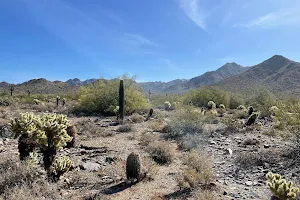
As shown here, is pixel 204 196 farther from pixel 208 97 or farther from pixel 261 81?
pixel 261 81

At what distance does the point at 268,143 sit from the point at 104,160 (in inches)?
283

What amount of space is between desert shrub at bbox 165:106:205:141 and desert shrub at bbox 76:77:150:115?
9.72 m

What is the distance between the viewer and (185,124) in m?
14.3

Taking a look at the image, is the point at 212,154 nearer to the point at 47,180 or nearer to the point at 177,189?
the point at 177,189

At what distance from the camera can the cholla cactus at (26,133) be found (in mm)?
6973

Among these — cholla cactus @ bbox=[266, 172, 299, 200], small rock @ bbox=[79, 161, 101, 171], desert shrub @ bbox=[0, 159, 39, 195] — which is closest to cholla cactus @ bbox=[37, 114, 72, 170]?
desert shrub @ bbox=[0, 159, 39, 195]

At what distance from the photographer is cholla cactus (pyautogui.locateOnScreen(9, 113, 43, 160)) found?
6.97m

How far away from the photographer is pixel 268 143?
1173 cm

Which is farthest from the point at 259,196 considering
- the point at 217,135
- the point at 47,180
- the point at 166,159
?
the point at 217,135

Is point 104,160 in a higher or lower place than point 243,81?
lower

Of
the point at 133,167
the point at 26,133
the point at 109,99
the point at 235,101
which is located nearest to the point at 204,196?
the point at 133,167

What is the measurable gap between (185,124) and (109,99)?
12424 mm

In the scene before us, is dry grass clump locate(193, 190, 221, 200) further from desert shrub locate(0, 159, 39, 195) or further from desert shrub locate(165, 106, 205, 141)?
desert shrub locate(165, 106, 205, 141)

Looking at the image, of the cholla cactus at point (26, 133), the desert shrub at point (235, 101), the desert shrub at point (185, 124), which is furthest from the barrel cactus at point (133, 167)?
the desert shrub at point (235, 101)
